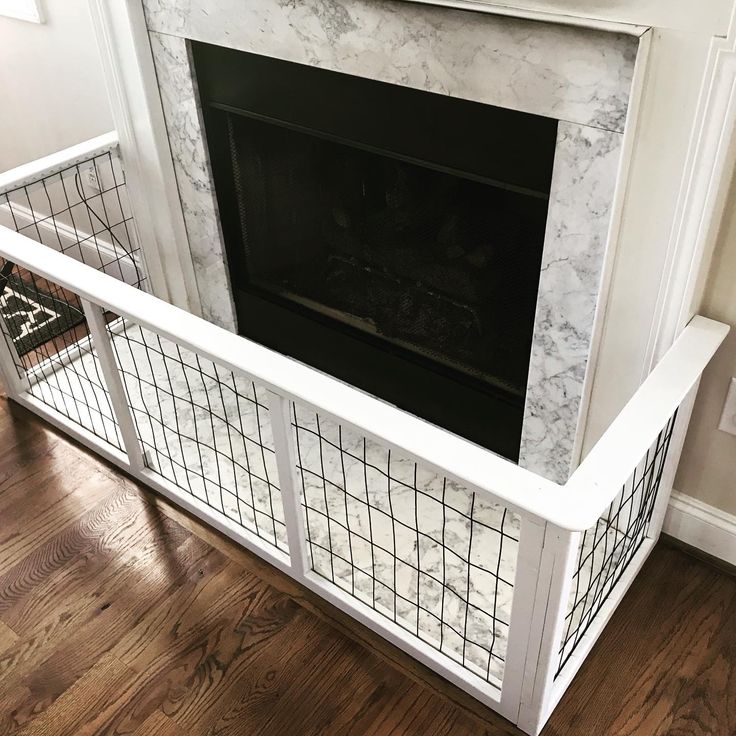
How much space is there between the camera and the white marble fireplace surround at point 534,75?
130cm

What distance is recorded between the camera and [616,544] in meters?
1.47

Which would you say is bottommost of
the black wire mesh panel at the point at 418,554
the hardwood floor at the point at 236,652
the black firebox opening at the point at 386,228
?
the hardwood floor at the point at 236,652

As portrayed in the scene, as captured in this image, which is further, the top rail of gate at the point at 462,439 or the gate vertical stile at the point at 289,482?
the gate vertical stile at the point at 289,482

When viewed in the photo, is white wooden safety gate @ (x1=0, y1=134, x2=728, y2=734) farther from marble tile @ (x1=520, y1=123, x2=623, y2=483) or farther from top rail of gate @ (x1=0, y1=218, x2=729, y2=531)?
marble tile @ (x1=520, y1=123, x2=623, y2=483)

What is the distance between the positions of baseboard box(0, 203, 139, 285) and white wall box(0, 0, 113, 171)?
23 cm

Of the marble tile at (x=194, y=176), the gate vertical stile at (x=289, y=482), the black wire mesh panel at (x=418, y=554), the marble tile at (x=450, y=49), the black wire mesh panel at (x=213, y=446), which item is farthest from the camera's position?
the marble tile at (x=194, y=176)

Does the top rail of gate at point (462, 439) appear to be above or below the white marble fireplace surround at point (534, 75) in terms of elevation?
below

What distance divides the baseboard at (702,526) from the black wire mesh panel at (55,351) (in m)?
1.24

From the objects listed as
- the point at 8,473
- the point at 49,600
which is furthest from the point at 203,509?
the point at 8,473

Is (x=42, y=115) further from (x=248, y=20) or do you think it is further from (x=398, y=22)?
(x=398, y=22)

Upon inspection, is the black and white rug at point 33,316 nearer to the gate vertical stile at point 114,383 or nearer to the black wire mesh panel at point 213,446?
the black wire mesh panel at point 213,446

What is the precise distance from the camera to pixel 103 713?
58.0 inches

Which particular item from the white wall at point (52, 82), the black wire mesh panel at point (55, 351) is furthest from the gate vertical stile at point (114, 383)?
the white wall at point (52, 82)

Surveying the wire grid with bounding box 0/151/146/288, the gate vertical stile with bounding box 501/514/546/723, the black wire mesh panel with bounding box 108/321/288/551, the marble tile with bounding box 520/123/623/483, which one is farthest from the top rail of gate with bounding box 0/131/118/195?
the gate vertical stile with bounding box 501/514/546/723
